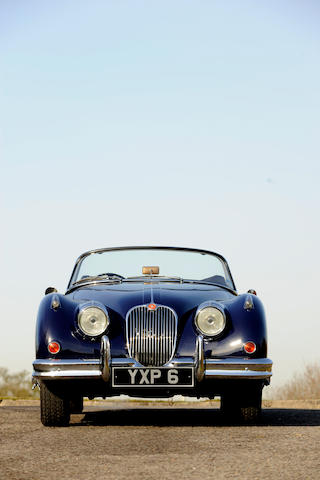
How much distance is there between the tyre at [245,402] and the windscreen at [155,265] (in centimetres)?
171

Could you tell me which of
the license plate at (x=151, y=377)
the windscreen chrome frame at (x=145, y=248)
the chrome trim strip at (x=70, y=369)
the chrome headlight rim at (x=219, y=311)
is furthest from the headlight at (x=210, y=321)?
the windscreen chrome frame at (x=145, y=248)

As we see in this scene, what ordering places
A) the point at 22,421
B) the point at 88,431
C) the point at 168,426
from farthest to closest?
the point at 22,421, the point at 168,426, the point at 88,431

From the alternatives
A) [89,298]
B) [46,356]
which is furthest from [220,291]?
[46,356]

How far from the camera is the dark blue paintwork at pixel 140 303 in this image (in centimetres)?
700

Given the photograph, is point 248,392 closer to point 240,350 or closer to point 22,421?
point 240,350

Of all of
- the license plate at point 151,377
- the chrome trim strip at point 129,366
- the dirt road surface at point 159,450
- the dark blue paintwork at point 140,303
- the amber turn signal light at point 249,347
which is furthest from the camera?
the amber turn signal light at point 249,347

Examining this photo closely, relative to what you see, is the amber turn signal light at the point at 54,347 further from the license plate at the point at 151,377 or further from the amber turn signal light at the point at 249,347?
the amber turn signal light at the point at 249,347

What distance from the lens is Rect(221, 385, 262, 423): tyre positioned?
23.9ft

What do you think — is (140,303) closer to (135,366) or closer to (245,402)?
(135,366)

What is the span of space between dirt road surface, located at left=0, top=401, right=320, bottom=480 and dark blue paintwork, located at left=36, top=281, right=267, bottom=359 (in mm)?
706

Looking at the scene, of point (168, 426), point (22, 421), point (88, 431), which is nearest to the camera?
point (88, 431)

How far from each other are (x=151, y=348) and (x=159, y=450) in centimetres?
166

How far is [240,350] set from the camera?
23.3ft

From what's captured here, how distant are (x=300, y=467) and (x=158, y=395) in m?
2.59
